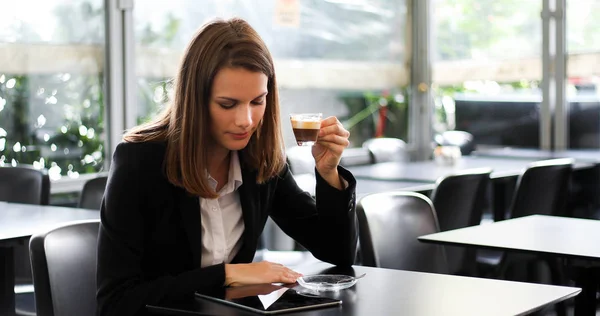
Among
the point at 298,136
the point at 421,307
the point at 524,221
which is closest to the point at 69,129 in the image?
the point at 524,221

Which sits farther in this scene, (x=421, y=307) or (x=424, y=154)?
(x=424, y=154)

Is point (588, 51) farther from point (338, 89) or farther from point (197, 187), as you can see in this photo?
point (197, 187)

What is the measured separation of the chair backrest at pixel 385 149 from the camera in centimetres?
650

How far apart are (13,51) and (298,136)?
3134 mm

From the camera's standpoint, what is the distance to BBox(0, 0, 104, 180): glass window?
16.1ft

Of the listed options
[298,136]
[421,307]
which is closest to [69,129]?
[298,136]

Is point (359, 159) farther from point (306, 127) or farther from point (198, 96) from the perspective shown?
point (198, 96)

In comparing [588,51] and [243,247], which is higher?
[588,51]

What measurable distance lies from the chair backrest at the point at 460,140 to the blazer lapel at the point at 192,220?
17.0 feet

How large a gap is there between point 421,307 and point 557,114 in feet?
16.7

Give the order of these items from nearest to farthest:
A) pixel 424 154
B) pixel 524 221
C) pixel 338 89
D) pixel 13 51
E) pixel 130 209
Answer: pixel 130 209 → pixel 524 221 → pixel 13 51 → pixel 338 89 → pixel 424 154

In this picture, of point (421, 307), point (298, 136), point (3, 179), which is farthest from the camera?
point (3, 179)

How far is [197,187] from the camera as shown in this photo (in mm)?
2105

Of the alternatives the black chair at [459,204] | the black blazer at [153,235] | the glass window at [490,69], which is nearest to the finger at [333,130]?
the black blazer at [153,235]
